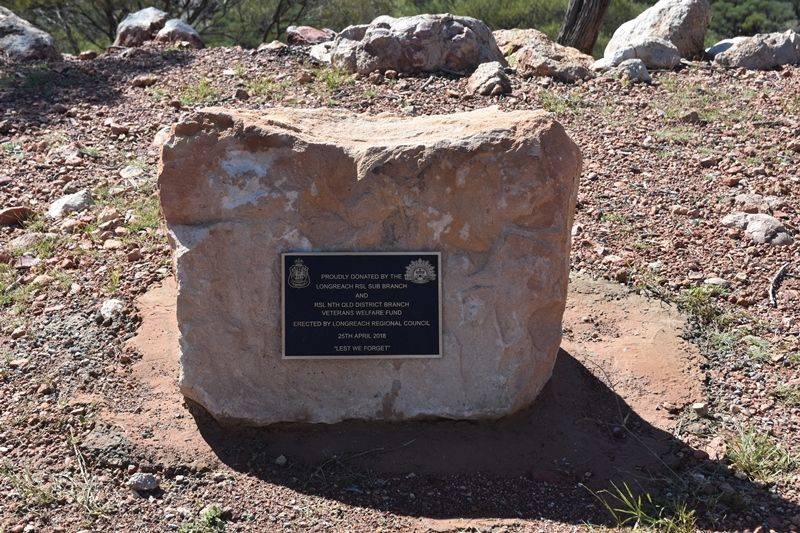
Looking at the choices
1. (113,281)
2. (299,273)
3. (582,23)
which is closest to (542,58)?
(582,23)

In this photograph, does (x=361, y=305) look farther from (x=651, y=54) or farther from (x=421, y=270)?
(x=651, y=54)

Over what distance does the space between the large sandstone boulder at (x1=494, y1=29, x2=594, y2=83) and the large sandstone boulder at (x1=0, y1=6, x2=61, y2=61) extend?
13.3 feet

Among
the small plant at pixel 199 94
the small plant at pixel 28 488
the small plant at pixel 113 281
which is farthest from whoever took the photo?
the small plant at pixel 199 94

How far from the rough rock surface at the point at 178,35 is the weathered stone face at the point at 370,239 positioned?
5458 millimetres

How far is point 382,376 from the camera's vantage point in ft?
12.8

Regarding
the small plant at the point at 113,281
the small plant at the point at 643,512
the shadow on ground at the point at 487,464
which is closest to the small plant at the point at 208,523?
the shadow on ground at the point at 487,464

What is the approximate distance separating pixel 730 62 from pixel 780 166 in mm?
2150

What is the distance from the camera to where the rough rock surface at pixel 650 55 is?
7914 millimetres

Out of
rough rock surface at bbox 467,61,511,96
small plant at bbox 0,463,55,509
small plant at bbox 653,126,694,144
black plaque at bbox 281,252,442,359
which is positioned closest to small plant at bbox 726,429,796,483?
black plaque at bbox 281,252,442,359

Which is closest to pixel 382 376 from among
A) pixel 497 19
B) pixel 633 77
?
pixel 633 77

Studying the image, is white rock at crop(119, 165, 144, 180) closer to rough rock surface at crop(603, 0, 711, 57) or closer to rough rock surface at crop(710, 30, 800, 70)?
rough rock surface at crop(603, 0, 711, 57)

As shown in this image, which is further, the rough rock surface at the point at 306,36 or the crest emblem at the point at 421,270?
the rough rock surface at the point at 306,36

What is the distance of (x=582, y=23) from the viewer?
9188 millimetres

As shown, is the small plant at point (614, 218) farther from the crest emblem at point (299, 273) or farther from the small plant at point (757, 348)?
the crest emblem at point (299, 273)
